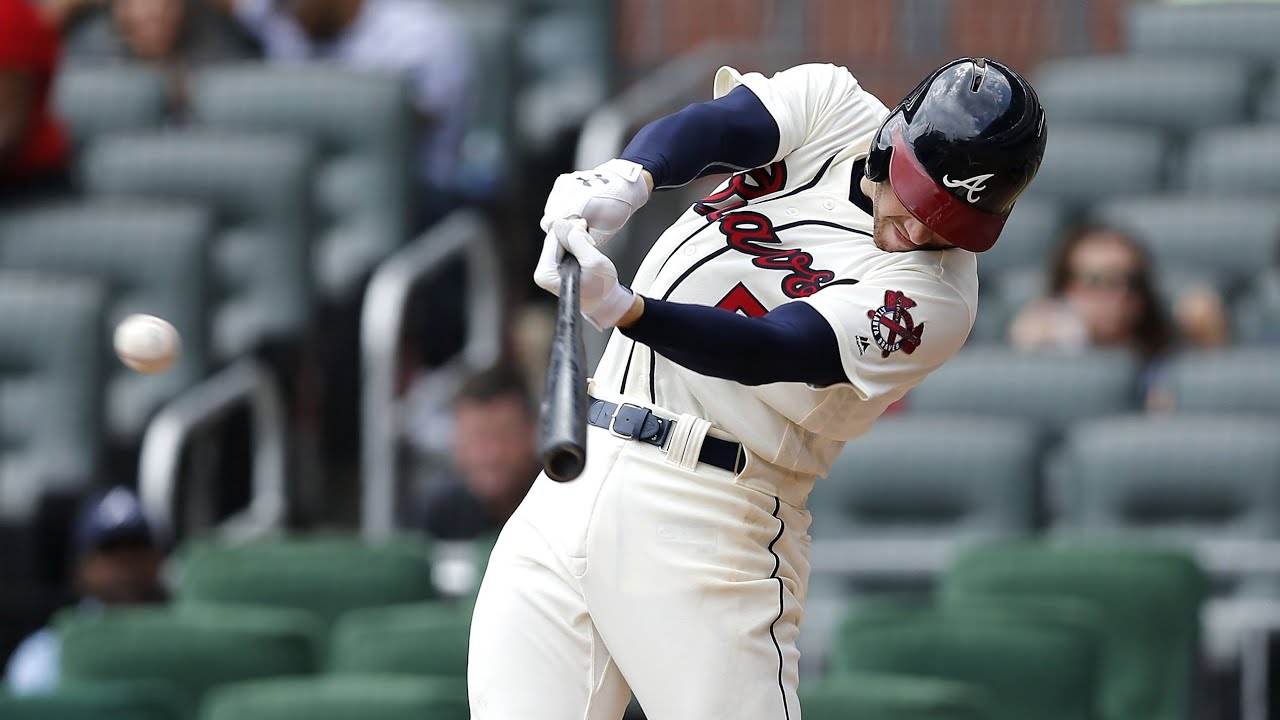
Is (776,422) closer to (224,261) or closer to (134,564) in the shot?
(134,564)

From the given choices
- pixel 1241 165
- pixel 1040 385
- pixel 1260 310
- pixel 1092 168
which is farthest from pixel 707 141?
pixel 1241 165

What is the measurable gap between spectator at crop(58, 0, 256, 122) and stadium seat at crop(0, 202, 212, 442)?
1.19 metres

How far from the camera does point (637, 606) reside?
278 cm

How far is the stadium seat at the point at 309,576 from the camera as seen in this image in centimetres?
529

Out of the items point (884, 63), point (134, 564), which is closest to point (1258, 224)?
point (884, 63)

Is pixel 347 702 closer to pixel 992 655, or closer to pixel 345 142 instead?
pixel 992 655

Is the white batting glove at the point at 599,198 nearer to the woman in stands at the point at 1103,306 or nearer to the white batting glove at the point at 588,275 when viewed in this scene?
the white batting glove at the point at 588,275

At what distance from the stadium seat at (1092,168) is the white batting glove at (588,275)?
4.98 m

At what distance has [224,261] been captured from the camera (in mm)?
6691

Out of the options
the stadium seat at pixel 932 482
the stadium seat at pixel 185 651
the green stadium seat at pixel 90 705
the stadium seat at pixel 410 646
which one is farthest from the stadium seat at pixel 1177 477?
the green stadium seat at pixel 90 705

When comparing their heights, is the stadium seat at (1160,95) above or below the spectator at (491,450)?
above

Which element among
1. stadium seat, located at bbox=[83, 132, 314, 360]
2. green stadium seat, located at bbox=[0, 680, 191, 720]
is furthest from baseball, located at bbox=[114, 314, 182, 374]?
stadium seat, located at bbox=[83, 132, 314, 360]

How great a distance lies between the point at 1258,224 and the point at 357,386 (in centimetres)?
293

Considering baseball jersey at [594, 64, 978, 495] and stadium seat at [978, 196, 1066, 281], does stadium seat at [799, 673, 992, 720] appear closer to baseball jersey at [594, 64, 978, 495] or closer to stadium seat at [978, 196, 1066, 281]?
baseball jersey at [594, 64, 978, 495]
